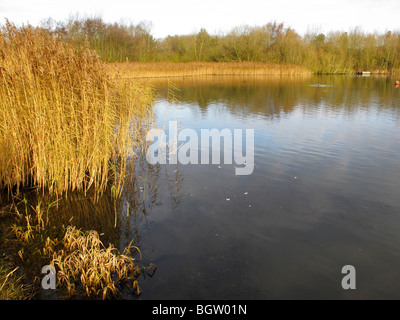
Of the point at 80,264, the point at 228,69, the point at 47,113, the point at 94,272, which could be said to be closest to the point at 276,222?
the point at 94,272

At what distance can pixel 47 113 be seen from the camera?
537 centimetres

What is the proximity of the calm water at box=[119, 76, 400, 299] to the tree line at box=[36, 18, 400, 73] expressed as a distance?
1389 inches

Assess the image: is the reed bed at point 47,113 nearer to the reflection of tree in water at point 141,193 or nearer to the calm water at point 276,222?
the reflection of tree in water at point 141,193

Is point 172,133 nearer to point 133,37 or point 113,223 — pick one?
point 113,223

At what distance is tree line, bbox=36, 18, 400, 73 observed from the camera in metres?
41.5

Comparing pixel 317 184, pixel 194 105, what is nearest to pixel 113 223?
pixel 317 184

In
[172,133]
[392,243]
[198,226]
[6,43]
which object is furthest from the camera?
[172,133]

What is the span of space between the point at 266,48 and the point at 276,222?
44877mm

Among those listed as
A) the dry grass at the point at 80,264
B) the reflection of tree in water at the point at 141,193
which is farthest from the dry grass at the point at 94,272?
the reflection of tree in water at the point at 141,193

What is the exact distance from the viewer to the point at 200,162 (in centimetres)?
790

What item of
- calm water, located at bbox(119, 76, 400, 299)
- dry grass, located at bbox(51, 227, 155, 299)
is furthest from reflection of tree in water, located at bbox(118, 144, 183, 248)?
dry grass, located at bbox(51, 227, 155, 299)

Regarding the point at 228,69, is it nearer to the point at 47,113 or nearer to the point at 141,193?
the point at 141,193
